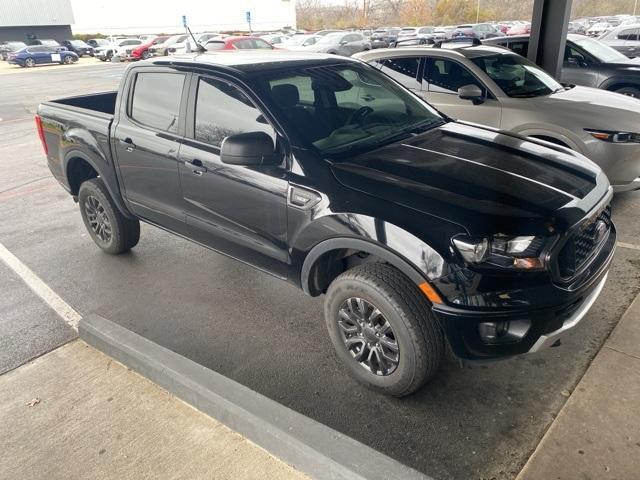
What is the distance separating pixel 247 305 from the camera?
4078mm

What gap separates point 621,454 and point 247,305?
8.66 ft

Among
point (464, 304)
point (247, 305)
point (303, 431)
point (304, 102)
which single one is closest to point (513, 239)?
point (464, 304)

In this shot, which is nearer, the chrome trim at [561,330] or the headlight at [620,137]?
Answer: the chrome trim at [561,330]

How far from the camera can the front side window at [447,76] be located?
5980mm

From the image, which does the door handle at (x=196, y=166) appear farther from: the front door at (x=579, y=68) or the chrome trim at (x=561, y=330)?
the front door at (x=579, y=68)

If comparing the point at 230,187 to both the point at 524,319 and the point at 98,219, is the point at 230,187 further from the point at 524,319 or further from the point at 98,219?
the point at 98,219

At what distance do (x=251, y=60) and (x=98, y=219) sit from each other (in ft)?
7.84

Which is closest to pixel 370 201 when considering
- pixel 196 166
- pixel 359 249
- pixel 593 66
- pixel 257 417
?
pixel 359 249

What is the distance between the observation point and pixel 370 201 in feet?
9.05

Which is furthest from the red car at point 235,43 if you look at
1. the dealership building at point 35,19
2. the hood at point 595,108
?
the dealership building at point 35,19

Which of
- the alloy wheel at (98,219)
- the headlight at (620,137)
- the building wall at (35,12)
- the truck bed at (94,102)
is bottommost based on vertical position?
the alloy wheel at (98,219)

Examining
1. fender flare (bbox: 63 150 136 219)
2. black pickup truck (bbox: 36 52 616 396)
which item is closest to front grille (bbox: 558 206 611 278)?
black pickup truck (bbox: 36 52 616 396)

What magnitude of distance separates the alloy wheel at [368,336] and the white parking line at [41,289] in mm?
2187

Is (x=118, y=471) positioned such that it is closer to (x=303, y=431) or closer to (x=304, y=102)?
(x=303, y=431)
